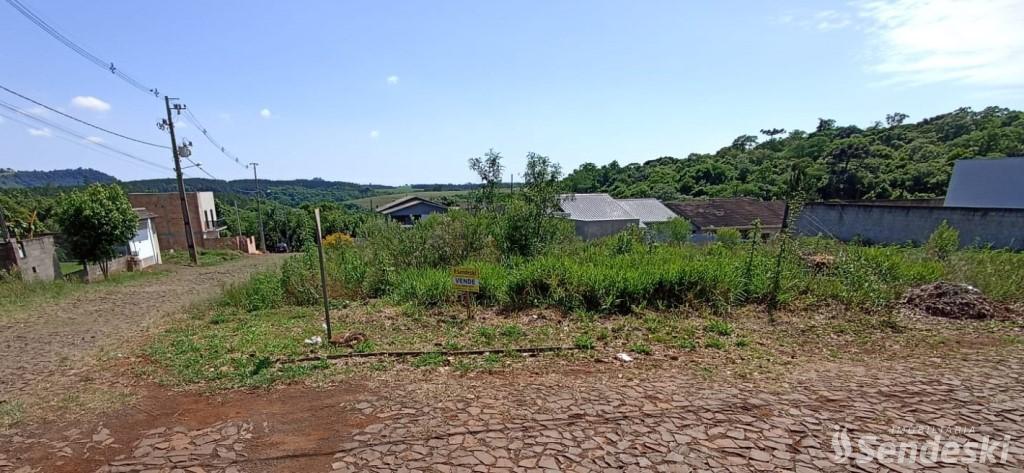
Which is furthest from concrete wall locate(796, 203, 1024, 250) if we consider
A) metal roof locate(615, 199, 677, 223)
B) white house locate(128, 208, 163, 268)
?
white house locate(128, 208, 163, 268)

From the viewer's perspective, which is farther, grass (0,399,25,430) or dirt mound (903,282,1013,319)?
dirt mound (903,282,1013,319)

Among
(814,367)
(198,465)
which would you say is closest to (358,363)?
(198,465)

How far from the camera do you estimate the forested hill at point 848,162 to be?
3609 centimetres

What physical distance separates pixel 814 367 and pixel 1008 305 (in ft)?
14.9

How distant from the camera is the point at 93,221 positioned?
13.5 metres

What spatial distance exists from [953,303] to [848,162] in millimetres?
45576

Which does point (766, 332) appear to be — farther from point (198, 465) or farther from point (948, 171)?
point (948, 171)

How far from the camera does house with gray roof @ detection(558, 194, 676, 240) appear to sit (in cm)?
2406

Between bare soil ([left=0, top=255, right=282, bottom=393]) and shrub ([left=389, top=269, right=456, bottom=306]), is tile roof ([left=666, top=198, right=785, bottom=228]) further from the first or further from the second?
bare soil ([left=0, top=255, right=282, bottom=393])

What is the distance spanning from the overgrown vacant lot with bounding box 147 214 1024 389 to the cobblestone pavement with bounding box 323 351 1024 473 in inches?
25.0

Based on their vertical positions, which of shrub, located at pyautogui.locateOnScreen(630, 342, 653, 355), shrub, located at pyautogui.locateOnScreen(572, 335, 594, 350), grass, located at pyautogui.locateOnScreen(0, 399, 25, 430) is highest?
grass, located at pyautogui.locateOnScreen(0, 399, 25, 430)

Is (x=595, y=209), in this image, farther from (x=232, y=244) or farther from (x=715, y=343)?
(x=232, y=244)

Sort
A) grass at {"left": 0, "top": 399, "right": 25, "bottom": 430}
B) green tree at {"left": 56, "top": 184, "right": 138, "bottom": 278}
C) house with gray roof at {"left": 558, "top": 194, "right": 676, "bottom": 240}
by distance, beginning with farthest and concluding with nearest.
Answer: house with gray roof at {"left": 558, "top": 194, "right": 676, "bottom": 240} < green tree at {"left": 56, "top": 184, "right": 138, "bottom": 278} < grass at {"left": 0, "top": 399, "right": 25, "bottom": 430}

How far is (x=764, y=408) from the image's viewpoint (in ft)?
10.9
